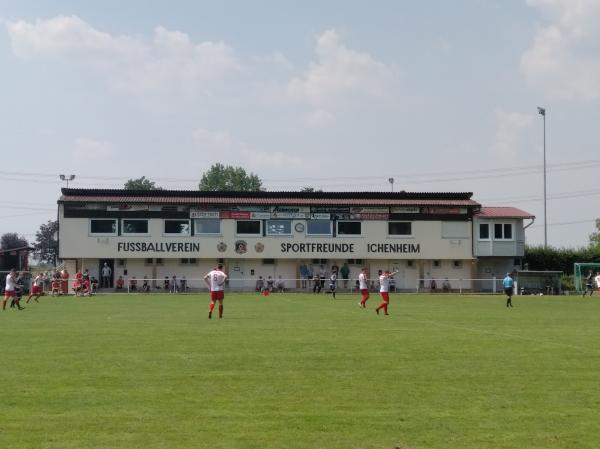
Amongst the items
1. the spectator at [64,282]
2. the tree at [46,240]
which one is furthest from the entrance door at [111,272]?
the tree at [46,240]

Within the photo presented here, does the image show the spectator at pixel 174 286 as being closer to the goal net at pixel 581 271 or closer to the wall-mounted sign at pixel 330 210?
the wall-mounted sign at pixel 330 210

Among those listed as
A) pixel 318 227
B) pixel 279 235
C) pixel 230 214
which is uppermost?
pixel 230 214

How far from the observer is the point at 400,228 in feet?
224

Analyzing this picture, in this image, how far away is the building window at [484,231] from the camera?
68875mm

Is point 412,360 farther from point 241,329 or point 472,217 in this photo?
point 472,217

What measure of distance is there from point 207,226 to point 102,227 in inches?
316

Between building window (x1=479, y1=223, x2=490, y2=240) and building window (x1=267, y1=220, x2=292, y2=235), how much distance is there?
15596 millimetres

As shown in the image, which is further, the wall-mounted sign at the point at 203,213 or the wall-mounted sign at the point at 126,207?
the wall-mounted sign at the point at 203,213

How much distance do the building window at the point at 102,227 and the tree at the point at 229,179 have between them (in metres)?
70.4

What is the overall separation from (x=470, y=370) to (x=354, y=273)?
5360 centimetres

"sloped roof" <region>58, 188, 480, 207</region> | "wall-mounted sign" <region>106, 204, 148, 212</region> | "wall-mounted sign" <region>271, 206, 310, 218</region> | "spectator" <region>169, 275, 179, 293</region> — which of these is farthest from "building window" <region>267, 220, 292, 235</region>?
"wall-mounted sign" <region>106, 204, 148, 212</region>

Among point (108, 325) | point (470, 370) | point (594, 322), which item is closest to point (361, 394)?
point (470, 370)

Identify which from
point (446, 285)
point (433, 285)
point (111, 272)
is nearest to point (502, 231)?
point (446, 285)

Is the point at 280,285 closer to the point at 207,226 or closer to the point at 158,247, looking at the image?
the point at 207,226
